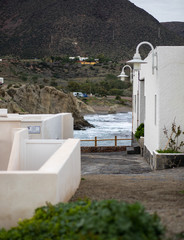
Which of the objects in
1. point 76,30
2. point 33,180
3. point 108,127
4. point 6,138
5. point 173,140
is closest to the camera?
point 33,180

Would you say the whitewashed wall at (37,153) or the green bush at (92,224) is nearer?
the green bush at (92,224)

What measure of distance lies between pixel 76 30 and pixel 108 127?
107 ft

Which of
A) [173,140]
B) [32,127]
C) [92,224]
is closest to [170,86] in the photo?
[173,140]

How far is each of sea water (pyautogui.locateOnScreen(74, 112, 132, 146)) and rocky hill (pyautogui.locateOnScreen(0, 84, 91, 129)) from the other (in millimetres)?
2941

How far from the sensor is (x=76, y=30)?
87625 millimetres

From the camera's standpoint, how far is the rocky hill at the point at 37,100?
48.7 metres

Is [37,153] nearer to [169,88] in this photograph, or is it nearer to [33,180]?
[33,180]

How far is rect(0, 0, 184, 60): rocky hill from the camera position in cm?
8394

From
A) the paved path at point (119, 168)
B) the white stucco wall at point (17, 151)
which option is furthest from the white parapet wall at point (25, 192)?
the paved path at point (119, 168)

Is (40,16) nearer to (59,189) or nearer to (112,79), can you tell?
(112,79)

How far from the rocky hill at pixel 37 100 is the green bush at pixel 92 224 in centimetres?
4113

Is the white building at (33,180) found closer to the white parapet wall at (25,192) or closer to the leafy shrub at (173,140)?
the white parapet wall at (25,192)

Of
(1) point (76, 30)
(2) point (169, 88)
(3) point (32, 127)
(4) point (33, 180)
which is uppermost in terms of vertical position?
(1) point (76, 30)

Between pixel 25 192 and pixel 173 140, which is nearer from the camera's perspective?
pixel 25 192
